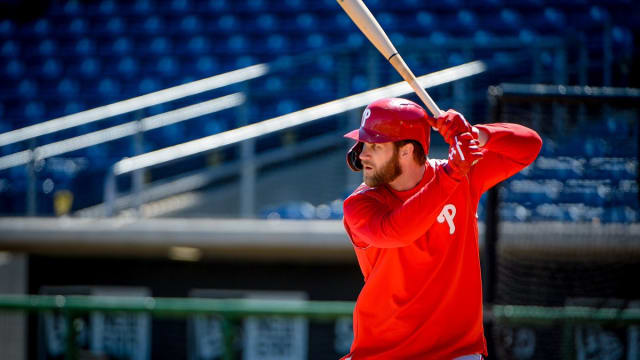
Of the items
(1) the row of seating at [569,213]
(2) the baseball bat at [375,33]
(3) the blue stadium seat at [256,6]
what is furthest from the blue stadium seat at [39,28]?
(2) the baseball bat at [375,33]

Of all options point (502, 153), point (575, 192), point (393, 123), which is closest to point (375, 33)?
point (393, 123)

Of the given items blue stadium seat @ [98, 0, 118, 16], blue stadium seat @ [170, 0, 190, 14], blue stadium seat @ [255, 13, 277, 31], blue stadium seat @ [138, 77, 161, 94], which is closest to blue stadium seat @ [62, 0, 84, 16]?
blue stadium seat @ [98, 0, 118, 16]

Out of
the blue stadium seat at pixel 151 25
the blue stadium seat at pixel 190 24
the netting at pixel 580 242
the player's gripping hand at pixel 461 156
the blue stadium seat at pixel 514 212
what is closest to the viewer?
the player's gripping hand at pixel 461 156

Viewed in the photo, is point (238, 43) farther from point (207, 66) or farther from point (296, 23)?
point (296, 23)

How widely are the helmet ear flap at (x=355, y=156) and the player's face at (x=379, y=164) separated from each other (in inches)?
5.7

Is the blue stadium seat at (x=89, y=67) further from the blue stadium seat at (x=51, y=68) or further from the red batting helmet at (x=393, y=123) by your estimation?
the red batting helmet at (x=393, y=123)

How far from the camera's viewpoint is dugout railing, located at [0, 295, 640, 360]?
411 cm

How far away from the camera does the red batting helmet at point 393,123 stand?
94.8 inches

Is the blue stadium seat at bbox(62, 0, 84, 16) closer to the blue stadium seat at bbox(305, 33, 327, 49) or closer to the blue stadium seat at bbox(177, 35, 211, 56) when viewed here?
the blue stadium seat at bbox(177, 35, 211, 56)

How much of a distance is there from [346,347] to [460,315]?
3.10 metres

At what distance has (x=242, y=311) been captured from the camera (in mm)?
4410

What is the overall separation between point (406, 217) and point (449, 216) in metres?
0.31

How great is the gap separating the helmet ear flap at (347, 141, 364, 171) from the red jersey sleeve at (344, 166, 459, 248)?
30cm

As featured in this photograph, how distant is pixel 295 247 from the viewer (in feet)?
19.5
